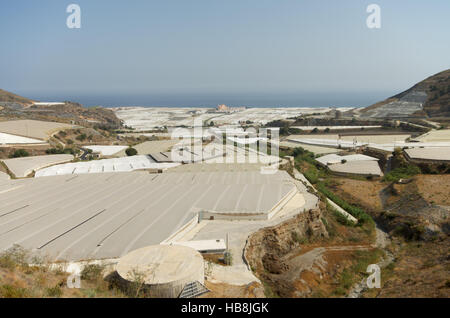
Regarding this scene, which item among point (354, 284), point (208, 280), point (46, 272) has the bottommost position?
point (354, 284)

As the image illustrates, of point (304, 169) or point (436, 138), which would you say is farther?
point (436, 138)

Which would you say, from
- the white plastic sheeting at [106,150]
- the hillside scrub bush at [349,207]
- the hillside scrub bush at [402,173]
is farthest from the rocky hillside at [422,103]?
the white plastic sheeting at [106,150]

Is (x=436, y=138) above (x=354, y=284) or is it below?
above

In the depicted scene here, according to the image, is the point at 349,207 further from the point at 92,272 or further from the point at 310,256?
the point at 92,272

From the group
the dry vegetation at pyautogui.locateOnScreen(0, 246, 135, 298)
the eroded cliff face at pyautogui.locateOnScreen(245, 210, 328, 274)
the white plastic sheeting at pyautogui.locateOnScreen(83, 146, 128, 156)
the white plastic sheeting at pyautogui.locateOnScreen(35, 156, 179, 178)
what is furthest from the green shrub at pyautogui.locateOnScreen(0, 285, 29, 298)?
the white plastic sheeting at pyautogui.locateOnScreen(83, 146, 128, 156)

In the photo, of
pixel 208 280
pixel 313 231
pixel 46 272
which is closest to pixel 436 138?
pixel 313 231
